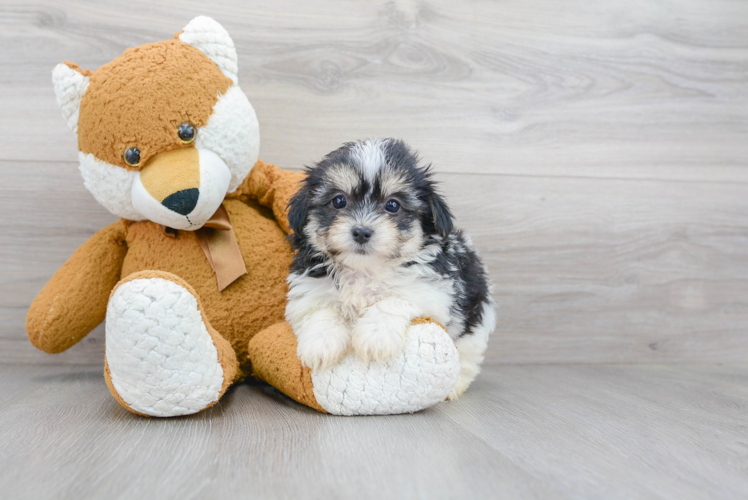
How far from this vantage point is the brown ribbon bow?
4.99ft

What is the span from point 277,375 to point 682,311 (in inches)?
68.3

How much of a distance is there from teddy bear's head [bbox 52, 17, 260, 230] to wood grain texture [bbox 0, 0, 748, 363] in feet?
1.49

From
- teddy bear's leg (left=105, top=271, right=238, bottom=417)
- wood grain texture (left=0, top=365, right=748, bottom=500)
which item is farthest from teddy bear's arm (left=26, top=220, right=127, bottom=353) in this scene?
teddy bear's leg (left=105, top=271, right=238, bottom=417)

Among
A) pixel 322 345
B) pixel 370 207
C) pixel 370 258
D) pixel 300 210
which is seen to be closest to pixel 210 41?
pixel 300 210

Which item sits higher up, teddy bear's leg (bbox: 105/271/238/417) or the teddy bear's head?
the teddy bear's head

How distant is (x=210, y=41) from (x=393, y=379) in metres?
1.07

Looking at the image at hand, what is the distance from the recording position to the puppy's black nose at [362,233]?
4.23 feet

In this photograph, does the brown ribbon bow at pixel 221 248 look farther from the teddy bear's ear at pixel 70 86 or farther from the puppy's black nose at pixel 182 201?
the teddy bear's ear at pixel 70 86

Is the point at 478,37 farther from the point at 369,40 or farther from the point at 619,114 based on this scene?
the point at 619,114

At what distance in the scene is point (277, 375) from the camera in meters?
1.42

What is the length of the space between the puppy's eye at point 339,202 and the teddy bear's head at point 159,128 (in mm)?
325

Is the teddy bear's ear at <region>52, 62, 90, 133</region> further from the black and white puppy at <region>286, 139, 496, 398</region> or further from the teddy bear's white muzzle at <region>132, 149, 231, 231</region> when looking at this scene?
the black and white puppy at <region>286, 139, 496, 398</region>

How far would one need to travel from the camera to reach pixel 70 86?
144 centimetres

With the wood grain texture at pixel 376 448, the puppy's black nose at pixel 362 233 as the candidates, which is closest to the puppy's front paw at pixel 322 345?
the wood grain texture at pixel 376 448
